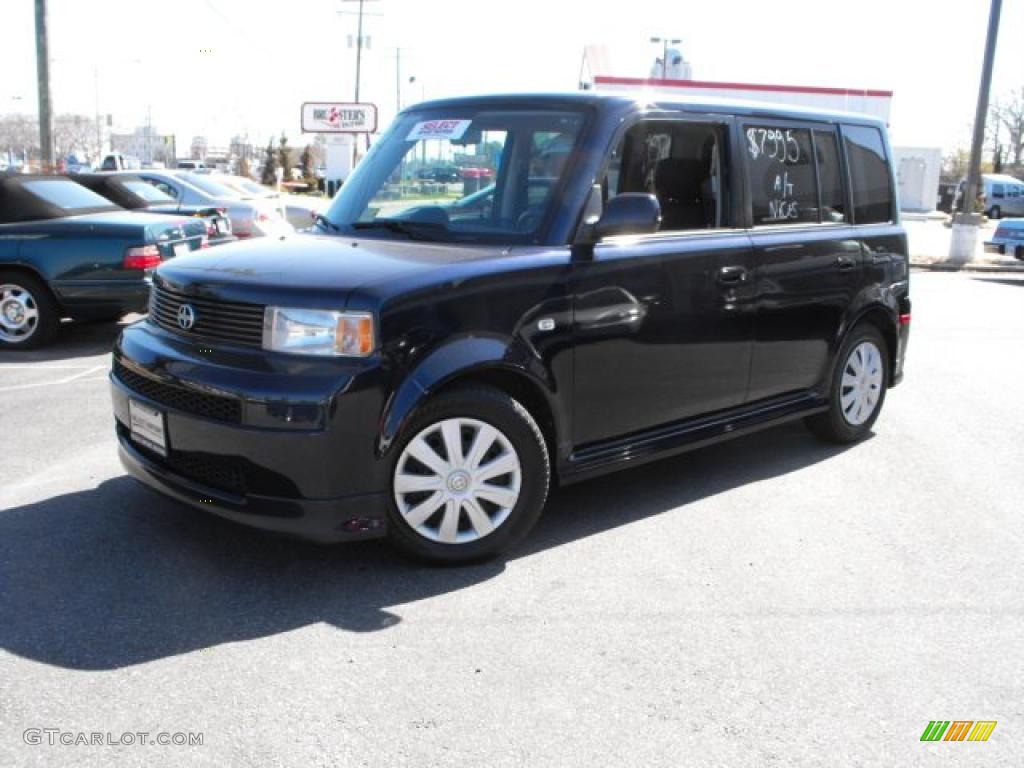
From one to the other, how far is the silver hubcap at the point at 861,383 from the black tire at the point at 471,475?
103 inches

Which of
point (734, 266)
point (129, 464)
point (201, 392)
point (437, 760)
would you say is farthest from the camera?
point (734, 266)

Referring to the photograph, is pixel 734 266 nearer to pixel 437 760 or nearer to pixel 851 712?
pixel 851 712

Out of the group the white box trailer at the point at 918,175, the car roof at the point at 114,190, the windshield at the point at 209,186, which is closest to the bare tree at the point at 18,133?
the white box trailer at the point at 918,175

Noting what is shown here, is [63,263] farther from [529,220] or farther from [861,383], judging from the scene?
[861,383]

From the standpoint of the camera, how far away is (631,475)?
5.42 m

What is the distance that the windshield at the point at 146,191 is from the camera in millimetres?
11500

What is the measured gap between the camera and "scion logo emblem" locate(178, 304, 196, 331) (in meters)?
3.88

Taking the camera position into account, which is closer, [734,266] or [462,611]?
[462,611]

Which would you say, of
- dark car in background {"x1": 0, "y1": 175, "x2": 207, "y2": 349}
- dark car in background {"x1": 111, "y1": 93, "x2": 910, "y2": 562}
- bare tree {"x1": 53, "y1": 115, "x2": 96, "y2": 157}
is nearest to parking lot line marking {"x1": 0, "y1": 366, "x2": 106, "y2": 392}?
dark car in background {"x1": 0, "y1": 175, "x2": 207, "y2": 349}

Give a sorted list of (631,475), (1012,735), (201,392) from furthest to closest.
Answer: (631,475) → (201,392) → (1012,735)

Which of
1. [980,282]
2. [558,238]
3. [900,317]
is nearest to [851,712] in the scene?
[558,238]

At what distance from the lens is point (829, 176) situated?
567 cm

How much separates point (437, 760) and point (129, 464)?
2125 millimetres

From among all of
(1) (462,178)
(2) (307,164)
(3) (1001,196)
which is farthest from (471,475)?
(2) (307,164)
